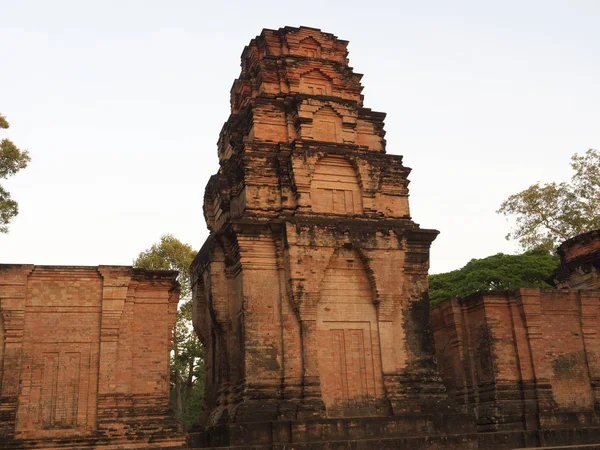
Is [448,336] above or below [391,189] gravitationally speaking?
below

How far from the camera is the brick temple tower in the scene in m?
16.2

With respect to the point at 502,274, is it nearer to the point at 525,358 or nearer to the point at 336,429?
the point at 525,358

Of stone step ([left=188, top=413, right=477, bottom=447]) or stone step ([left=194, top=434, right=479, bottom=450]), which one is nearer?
stone step ([left=194, top=434, right=479, bottom=450])

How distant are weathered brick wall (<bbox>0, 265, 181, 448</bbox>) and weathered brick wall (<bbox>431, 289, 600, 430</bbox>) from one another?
9.05m

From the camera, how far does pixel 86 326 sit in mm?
15453

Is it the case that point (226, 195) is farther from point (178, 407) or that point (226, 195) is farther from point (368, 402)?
point (178, 407)

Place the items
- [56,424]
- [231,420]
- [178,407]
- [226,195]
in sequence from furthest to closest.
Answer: [178,407] < [226,195] < [231,420] < [56,424]

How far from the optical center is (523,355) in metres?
19.1

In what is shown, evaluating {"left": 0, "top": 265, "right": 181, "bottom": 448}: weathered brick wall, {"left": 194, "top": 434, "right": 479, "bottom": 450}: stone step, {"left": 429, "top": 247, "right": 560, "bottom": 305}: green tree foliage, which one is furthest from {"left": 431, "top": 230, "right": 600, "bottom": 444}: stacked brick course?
{"left": 429, "top": 247, "right": 560, "bottom": 305}: green tree foliage

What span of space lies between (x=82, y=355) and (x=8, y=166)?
397 inches

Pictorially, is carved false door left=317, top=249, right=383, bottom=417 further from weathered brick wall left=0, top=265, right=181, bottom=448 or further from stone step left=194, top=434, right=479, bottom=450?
weathered brick wall left=0, top=265, right=181, bottom=448

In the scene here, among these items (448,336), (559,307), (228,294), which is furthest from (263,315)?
(559,307)

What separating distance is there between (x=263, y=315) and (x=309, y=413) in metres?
2.65

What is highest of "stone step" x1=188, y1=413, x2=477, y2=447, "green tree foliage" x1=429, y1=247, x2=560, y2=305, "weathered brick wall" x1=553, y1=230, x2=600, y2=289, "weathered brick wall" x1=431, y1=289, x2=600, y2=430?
"green tree foliage" x1=429, y1=247, x2=560, y2=305
